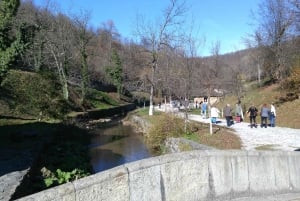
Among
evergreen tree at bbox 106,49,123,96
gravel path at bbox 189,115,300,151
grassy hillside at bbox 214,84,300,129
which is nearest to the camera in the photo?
gravel path at bbox 189,115,300,151

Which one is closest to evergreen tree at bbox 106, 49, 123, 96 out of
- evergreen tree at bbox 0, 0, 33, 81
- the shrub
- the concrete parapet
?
the shrub

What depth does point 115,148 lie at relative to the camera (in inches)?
1104

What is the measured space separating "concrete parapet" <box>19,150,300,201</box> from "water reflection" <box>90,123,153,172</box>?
13.6m

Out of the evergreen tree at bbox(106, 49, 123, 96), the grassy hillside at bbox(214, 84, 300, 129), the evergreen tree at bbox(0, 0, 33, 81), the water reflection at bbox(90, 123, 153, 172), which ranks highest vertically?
the evergreen tree at bbox(106, 49, 123, 96)

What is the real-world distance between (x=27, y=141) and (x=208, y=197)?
47.8 feet

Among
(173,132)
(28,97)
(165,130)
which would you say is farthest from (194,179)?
(28,97)

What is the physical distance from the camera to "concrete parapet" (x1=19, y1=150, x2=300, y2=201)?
5.66 m

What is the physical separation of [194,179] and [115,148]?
21479 millimetres

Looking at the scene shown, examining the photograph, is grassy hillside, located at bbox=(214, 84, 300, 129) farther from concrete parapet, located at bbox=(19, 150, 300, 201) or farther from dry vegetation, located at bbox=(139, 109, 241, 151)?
concrete parapet, located at bbox=(19, 150, 300, 201)

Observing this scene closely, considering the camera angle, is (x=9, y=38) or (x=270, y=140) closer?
(x=9, y=38)

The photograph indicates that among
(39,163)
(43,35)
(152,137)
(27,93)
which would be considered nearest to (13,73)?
(27,93)

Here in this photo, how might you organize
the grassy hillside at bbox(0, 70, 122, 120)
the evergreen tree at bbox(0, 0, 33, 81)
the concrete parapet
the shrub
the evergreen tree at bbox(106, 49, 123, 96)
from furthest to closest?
the evergreen tree at bbox(106, 49, 123, 96)
the grassy hillside at bbox(0, 70, 122, 120)
the shrub
the evergreen tree at bbox(0, 0, 33, 81)
the concrete parapet

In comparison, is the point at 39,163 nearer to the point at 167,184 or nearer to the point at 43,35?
the point at 167,184

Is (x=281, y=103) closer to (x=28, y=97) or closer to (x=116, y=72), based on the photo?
(x=28, y=97)
